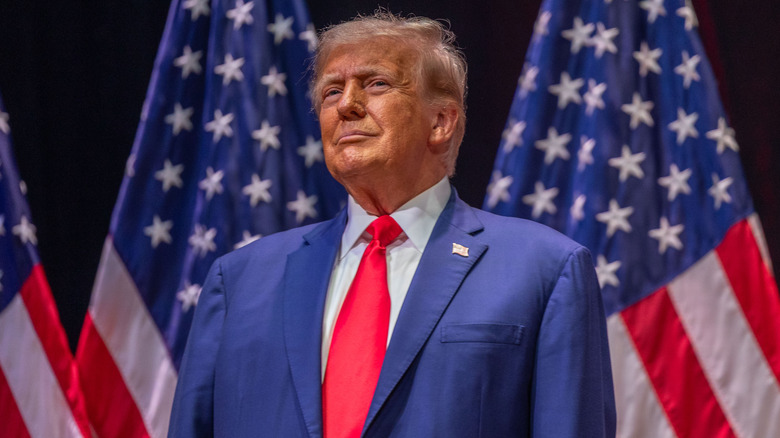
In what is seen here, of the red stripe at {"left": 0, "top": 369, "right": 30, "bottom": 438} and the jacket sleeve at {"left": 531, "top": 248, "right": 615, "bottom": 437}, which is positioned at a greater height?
the jacket sleeve at {"left": 531, "top": 248, "right": 615, "bottom": 437}

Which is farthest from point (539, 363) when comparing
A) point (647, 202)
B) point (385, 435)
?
point (647, 202)

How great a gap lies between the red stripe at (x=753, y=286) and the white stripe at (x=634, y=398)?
0.31 meters

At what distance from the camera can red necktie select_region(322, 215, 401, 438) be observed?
1.42m

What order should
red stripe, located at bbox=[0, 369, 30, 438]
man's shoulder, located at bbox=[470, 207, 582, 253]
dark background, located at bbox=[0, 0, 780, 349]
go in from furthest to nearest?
dark background, located at bbox=[0, 0, 780, 349], red stripe, located at bbox=[0, 369, 30, 438], man's shoulder, located at bbox=[470, 207, 582, 253]

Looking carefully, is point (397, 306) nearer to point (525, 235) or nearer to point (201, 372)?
point (525, 235)

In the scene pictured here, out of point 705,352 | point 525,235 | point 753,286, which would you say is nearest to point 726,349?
point 705,352

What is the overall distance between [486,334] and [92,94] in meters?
1.82

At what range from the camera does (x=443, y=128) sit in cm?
175

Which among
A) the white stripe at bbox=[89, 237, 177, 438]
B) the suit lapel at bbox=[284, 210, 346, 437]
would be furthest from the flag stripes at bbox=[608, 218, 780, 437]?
the white stripe at bbox=[89, 237, 177, 438]

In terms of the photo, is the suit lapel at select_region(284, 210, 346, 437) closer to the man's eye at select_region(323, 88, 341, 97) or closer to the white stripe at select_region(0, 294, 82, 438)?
the man's eye at select_region(323, 88, 341, 97)

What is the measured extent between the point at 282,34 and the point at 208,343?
1.20 metres

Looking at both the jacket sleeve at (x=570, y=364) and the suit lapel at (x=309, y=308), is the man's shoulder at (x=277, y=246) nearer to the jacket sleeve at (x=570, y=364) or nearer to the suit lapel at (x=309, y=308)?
the suit lapel at (x=309, y=308)

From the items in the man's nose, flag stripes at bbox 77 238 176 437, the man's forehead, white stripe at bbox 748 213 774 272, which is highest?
the man's forehead

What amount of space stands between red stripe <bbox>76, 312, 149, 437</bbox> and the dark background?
0.76 ft
